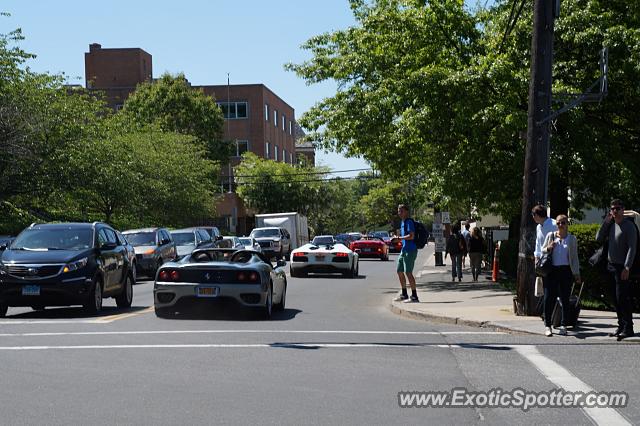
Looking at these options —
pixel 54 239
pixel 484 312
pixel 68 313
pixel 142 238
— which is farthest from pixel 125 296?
pixel 142 238

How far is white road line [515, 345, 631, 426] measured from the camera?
745 centimetres

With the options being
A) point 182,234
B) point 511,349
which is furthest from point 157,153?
point 511,349

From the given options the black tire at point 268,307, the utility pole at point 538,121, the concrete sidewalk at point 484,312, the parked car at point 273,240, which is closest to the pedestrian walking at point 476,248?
the concrete sidewalk at point 484,312

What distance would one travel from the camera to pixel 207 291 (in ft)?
51.1

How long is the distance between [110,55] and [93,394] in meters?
79.1

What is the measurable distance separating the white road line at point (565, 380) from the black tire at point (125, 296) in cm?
900

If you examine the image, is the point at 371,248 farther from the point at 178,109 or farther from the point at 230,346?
the point at 230,346

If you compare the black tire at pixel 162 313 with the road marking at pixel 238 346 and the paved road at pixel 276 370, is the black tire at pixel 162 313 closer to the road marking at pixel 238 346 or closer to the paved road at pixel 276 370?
the paved road at pixel 276 370

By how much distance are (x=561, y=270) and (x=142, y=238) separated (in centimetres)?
2065

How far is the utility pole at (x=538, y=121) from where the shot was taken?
14875 mm

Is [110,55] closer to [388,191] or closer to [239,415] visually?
[388,191]

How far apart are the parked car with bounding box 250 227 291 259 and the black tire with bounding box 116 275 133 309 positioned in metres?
26.8

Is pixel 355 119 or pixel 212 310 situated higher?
pixel 355 119

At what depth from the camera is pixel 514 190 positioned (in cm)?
2594
